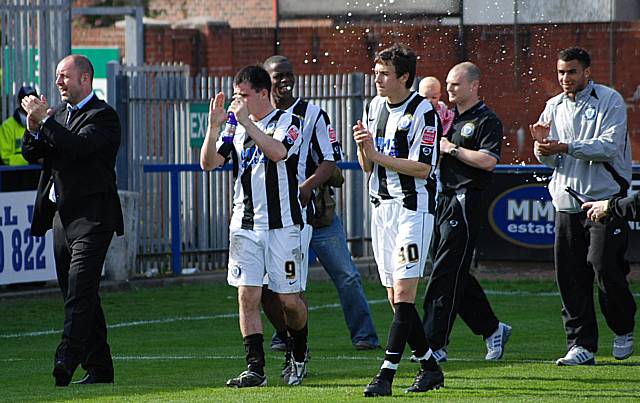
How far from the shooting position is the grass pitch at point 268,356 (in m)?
9.39

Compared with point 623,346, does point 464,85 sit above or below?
above

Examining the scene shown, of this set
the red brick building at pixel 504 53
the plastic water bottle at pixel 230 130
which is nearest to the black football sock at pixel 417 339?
the plastic water bottle at pixel 230 130

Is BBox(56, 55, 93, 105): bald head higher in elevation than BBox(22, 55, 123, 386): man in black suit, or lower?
higher

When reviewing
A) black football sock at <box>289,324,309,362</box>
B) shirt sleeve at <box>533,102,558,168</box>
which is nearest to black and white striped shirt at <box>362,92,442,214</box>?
black football sock at <box>289,324,309,362</box>

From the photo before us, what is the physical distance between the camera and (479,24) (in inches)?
928

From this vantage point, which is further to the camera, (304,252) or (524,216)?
(524,216)

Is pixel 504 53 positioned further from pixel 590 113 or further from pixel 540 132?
pixel 540 132

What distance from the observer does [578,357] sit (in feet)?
35.3

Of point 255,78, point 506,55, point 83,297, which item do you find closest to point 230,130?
point 255,78

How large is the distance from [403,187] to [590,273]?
2.18 meters

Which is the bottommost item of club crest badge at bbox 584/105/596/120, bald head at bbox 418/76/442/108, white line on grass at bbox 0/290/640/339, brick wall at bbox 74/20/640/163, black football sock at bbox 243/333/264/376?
white line on grass at bbox 0/290/640/339

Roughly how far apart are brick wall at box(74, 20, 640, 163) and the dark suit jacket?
44.3 ft

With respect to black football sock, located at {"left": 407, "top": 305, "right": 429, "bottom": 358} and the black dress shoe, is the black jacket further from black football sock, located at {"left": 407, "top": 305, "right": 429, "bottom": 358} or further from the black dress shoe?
the black dress shoe

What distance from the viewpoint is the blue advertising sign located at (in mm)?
17781
